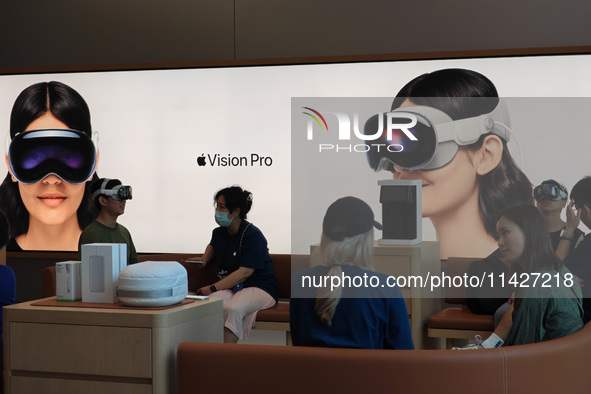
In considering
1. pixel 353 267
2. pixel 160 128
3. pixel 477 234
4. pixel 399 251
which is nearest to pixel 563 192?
pixel 477 234

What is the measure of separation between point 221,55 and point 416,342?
10.4 feet

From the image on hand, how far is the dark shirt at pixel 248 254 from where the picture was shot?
4953mm

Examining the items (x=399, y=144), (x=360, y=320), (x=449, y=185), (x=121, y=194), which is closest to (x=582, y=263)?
(x=449, y=185)

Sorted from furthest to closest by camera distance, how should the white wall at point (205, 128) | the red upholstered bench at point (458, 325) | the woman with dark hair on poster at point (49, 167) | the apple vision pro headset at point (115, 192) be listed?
the woman with dark hair on poster at point (49, 167) < the white wall at point (205, 128) < the apple vision pro headset at point (115, 192) < the red upholstered bench at point (458, 325)

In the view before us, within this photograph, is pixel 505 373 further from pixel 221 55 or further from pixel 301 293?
pixel 221 55

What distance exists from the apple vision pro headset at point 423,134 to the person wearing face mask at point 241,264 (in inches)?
57.8

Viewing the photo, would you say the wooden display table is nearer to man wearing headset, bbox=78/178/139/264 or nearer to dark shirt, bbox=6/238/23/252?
man wearing headset, bbox=78/178/139/264

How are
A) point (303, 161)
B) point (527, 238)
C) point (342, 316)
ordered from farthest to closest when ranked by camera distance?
point (303, 161) < point (527, 238) < point (342, 316)

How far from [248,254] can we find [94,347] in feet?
7.05

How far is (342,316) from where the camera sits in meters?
2.76

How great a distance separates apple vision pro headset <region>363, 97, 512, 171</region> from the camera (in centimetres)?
570

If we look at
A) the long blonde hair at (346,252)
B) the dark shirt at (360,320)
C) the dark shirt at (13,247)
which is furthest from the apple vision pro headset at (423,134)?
the dark shirt at (13,247)

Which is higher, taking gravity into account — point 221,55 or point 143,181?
point 221,55

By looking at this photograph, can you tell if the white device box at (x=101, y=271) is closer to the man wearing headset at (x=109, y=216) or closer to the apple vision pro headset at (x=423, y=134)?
the man wearing headset at (x=109, y=216)
